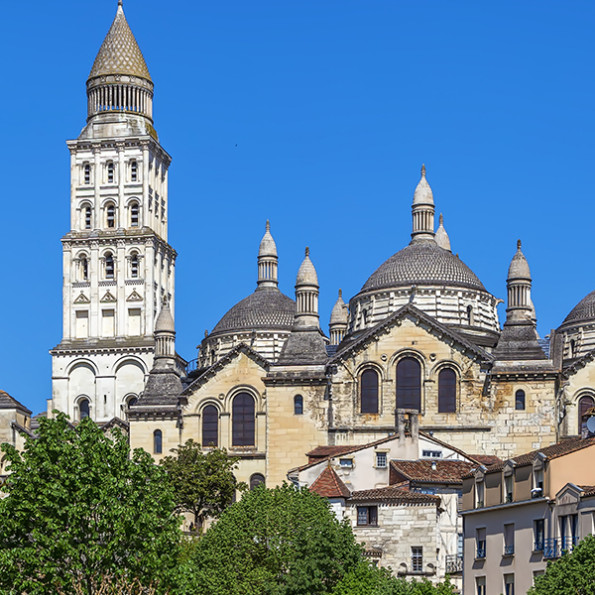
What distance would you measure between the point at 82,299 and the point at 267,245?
13.4 meters

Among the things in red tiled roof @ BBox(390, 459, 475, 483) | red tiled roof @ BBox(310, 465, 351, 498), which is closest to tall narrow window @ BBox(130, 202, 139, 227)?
red tiled roof @ BBox(390, 459, 475, 483)

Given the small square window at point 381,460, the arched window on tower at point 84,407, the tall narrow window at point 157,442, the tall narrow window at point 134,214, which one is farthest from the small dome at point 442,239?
the small square window at point 381,460

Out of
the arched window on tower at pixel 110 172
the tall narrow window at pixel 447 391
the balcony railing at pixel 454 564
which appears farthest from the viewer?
the arched window on tower at pixel 110 172

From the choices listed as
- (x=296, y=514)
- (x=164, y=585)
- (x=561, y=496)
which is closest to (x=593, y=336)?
(x=296, y=514)

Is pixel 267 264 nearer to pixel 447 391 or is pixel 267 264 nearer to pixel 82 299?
pixel 82 299

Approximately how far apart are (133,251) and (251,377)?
26416mm

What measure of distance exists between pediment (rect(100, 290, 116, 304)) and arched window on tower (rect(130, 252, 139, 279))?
182 centimetres

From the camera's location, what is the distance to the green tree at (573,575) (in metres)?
47.8

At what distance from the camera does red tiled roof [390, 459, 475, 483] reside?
7369 centimetres

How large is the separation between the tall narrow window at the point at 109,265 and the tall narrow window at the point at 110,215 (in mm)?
2164

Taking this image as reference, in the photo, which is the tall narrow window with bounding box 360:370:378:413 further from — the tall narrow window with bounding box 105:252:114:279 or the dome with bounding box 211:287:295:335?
the tall narrow window with bounding box 105:252:114:279

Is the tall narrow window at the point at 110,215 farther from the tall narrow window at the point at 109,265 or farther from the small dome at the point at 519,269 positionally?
the small dome at the point at 519,269

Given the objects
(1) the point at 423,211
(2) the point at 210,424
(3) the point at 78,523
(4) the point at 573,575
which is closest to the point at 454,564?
(4) the point at 573,575

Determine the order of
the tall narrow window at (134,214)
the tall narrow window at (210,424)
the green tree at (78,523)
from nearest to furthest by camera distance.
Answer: the green tree at (78,523) < the tall narrow window at (210,424) < the tall narrow window at (134,214)
